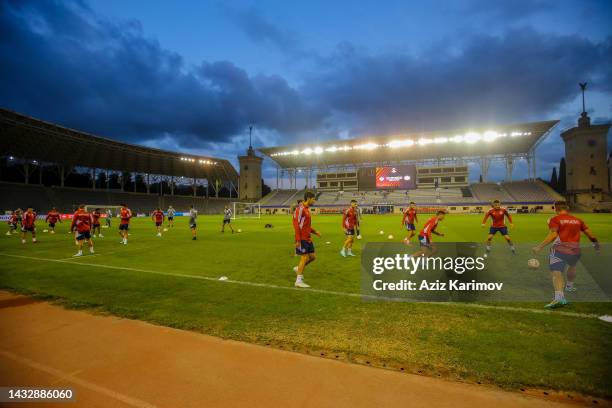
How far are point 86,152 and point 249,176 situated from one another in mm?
42319

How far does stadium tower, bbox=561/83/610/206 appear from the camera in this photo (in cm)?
6188

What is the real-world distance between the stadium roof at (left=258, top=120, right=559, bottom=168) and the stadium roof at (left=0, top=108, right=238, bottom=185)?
20713 mm

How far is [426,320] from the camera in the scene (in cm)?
507

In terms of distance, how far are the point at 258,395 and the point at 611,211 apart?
7691 centimetres

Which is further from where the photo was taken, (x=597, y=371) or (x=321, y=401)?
(x=597, y=371)

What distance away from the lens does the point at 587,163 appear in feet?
208

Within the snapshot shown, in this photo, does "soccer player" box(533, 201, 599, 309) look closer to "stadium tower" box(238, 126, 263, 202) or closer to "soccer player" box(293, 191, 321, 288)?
"soccer player" box(293, 191, 321, 288)

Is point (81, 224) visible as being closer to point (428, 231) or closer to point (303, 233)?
point (303, 233)

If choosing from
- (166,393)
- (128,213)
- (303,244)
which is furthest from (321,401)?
(128,213)

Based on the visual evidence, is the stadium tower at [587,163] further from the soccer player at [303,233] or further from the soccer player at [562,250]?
the soccer player at [303,233]

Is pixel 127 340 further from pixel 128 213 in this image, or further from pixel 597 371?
pixel 128 213

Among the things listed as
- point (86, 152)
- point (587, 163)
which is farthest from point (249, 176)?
point (587, 163)

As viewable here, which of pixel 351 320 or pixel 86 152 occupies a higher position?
pixel 86 152

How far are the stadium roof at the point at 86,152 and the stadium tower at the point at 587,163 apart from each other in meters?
84.4
